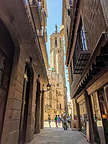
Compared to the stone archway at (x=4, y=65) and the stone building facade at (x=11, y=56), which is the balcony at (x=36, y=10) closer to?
the stone building facade at (x=11, y=56)

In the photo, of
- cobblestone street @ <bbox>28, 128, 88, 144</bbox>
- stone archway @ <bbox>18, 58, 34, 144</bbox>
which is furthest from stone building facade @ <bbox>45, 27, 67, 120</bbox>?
stone archway @ <bbox>18, 58, 34, 144</bbox>

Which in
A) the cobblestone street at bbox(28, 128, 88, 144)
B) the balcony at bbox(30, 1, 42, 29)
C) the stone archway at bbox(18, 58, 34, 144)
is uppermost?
the balcony at bbox(30, 1, 42, 29)

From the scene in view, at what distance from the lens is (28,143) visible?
19.1ft

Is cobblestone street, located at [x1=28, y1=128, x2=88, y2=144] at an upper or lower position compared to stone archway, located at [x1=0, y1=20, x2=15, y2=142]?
lower

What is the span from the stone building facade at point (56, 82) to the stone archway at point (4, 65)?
3454 cm

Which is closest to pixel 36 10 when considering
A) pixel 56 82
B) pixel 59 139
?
pixel 59 139

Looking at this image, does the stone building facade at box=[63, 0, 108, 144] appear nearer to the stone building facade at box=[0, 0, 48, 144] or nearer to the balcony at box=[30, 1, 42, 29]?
the stone building facade at box=[0, 0, 48, 144]

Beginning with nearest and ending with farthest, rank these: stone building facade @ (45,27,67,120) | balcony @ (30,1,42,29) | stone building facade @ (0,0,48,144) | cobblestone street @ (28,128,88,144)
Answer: stone building facade @ (0,0,48,144) < cobblestone street @ (28,128,88,144) < balcony @ (30,1,42,29) < stone building facade @ (45,27,67,120)

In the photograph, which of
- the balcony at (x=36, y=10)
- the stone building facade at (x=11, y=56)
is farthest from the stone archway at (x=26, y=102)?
the balcony at (x=36, y=10)

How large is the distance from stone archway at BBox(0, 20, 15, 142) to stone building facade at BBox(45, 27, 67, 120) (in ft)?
113

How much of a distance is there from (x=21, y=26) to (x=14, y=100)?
2.87m

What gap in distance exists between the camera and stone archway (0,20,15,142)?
3770 mm

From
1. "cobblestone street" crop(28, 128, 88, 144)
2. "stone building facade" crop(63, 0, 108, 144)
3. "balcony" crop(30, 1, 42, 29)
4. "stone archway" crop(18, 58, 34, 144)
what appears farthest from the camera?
"balcony" crop(30, 1, 42, 29)

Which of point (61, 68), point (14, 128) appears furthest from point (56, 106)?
point (14, 128)
